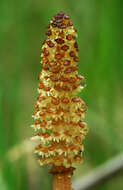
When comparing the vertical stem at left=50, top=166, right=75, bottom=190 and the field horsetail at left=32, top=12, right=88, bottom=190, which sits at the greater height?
the field horsetail at left=32, top=12, right=88, bottom=190

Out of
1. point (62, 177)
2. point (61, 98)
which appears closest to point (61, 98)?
point (61, 98)

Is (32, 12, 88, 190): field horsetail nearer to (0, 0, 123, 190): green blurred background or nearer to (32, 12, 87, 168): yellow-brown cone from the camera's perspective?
(32, 12, 87, 168): yellow-brown cone

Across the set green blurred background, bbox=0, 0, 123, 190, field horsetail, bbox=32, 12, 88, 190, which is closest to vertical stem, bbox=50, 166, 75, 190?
field horsetail, bbox=32, 12, 88, 190

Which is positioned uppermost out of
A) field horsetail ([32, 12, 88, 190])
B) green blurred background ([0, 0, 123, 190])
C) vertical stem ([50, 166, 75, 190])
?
green blurred background ([0, 0, 123, 190])

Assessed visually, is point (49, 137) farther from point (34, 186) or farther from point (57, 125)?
point (34, 186)

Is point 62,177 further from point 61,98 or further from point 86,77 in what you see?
point 86,77

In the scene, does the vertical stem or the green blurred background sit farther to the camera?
the green blurred background
